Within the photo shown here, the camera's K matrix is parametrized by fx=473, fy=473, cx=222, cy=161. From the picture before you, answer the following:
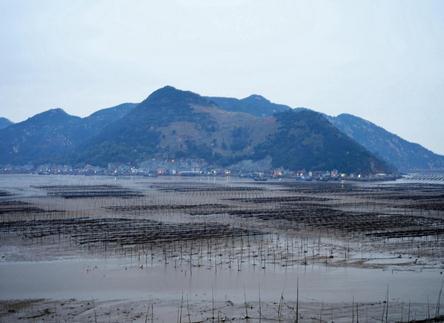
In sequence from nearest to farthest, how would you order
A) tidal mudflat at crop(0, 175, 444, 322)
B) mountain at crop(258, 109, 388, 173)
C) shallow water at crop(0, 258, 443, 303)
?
tidal mudflat at crop(0, 175, 444, 322), shallow water at crop(0, 258, 443, 303), mountain at crop(258, 109, 388, 173)

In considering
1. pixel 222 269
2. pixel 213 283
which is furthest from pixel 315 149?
pixel 213 283

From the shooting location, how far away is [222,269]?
21484 mm

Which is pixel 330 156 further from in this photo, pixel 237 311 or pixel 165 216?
pixel 237 311

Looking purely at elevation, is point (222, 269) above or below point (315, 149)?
below

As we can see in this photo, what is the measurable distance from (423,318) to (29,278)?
1596cm

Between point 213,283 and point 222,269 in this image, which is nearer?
point 213,283

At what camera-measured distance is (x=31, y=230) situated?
113ft

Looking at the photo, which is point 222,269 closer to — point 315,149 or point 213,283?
point 213,283

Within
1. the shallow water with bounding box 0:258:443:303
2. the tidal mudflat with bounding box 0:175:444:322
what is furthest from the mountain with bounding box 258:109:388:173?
→ the shallow water with bounding box 0:258:443:303

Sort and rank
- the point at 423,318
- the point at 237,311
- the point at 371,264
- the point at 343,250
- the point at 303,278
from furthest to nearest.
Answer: the point at 343,250, the point at 371,264, the point at 303,278, the point at 237,311, the point at 423,318

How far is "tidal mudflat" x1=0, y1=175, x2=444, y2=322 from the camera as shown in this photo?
1565cm

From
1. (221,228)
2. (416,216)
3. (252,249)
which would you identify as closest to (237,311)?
(252,249)

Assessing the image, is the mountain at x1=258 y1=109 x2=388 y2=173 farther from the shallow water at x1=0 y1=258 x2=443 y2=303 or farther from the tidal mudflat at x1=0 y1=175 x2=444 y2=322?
the shallow water at x1=0 y1=258 x2=443 y2=303

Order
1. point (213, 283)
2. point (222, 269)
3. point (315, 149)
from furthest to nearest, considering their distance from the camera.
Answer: point (315, 149)
point (222, 269)
point (213, 283)
